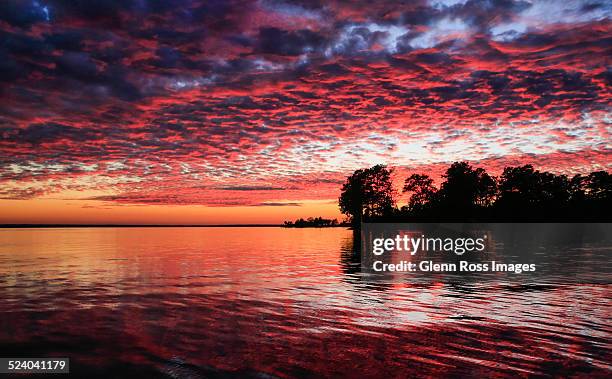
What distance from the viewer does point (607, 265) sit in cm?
4331

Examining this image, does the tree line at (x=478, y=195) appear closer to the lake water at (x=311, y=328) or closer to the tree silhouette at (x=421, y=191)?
the tree silhouette at (x=421, y=191)

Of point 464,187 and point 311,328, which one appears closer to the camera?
point 311,328

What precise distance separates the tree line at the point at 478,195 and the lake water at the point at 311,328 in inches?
5790

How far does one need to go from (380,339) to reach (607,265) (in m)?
38.5

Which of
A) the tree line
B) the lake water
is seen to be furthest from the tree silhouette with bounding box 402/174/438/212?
the lake water

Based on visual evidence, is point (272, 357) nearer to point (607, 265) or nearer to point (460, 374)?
point (460, 374)

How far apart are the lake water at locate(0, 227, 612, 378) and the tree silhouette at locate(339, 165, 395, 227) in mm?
145491

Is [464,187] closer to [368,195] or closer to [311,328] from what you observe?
[368,195]

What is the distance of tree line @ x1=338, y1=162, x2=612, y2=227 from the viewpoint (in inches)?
6831

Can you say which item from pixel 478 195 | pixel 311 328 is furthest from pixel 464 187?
pixel 311 328

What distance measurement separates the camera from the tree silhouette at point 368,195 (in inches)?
A: 6944

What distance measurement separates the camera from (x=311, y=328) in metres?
17.2

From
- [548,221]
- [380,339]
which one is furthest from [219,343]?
[548,221]

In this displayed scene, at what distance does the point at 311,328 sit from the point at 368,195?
16064 centimetres
